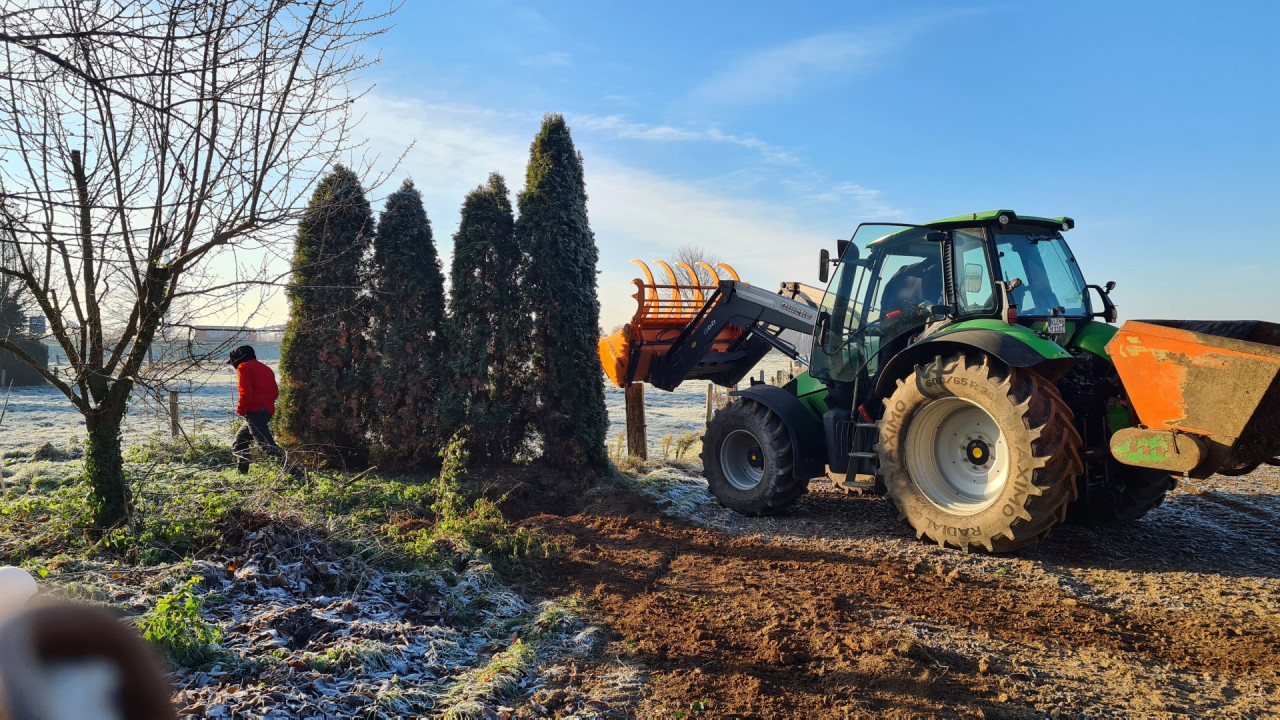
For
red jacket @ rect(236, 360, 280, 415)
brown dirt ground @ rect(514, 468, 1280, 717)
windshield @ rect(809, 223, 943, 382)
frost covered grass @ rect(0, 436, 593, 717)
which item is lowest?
brown dirt ground @ rect(514, 468, 1280, 717)

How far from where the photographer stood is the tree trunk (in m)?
4.67

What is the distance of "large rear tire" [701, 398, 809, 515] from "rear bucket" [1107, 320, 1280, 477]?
3.09 meters

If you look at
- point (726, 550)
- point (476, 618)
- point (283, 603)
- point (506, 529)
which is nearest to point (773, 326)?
point (726, 550)

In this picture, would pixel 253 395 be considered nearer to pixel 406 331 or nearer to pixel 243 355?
pixel 243 355

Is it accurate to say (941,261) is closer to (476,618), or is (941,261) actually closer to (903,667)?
(903,667)

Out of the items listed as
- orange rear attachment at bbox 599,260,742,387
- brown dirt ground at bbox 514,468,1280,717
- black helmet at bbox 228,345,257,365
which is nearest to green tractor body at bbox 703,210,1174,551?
brown dirt ground at bbox 514,468,1280,717

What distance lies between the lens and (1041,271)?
614 centimetres

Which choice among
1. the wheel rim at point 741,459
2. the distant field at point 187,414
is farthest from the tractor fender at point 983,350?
the distant field at point 187,414

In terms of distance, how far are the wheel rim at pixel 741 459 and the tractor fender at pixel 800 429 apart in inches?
24.7

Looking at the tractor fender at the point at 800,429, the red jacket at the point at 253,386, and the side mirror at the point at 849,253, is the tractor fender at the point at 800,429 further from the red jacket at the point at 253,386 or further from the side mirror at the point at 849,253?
the red jacket at the point at 253,386

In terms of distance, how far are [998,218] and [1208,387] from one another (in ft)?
7.17

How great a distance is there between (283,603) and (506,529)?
6.77ft

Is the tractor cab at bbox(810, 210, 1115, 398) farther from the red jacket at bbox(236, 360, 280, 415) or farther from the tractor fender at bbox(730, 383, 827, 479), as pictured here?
the red jacket at bbox(236, 360, 280, 415)

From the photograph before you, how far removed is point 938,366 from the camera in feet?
18.6
